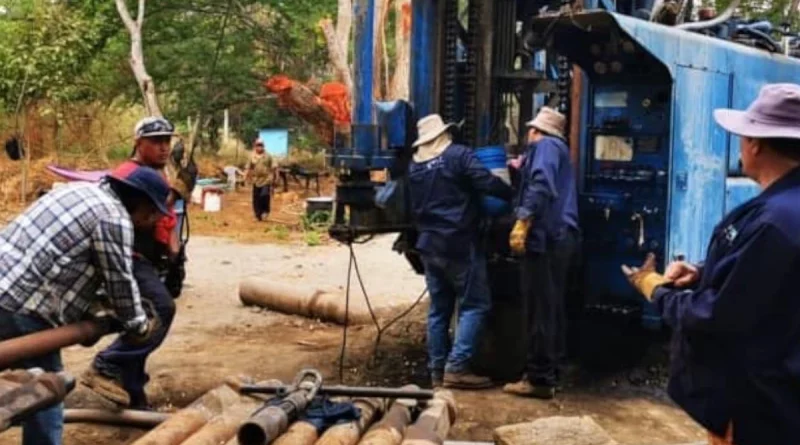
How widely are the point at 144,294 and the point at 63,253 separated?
66.1 inches

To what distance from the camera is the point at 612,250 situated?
745cm

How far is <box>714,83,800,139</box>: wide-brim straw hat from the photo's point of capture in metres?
3.44

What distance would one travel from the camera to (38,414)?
15.8 ft

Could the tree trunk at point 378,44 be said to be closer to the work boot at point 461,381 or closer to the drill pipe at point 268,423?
the work boot at point 461,381

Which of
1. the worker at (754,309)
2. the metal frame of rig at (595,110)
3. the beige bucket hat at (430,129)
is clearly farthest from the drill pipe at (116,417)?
the worker at (754,309)

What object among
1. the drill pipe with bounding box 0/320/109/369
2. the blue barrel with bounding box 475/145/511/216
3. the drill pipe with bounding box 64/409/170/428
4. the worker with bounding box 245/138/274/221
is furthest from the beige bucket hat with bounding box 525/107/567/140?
the worker with bounding box 245/138/274/221

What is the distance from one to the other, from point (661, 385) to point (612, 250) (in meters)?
1.08

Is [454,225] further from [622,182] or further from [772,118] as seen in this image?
[772,118]

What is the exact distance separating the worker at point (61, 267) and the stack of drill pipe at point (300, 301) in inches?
186

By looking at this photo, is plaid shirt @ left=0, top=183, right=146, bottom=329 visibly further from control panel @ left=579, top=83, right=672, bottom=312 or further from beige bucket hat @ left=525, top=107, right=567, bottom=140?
control panel @ left=579, top=83, right=672, bottom=312

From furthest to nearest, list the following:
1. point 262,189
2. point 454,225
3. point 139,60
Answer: point 262,189 → point 139,60 → point 454,225

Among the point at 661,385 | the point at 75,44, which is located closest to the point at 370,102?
the point at 661,385

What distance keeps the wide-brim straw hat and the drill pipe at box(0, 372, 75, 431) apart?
2441 mm

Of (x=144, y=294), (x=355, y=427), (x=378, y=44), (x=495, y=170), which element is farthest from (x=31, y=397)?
(x=378, y=44)
